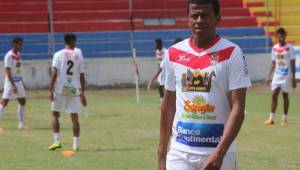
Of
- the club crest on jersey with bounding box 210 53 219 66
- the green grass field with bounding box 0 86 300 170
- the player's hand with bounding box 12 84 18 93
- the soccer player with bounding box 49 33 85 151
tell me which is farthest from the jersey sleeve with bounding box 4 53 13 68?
the club crest on jersey with bounding box 210 53 219 66

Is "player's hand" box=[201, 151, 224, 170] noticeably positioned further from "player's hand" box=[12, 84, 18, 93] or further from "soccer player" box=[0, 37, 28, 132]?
"player's hand" box=[12, 84, 18, 93]

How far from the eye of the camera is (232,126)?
18.4 ft

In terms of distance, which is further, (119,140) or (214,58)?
(119,140)

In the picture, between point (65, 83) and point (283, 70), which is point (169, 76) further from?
point (283, 70)

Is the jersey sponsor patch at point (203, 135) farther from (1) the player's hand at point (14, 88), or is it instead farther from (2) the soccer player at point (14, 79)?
(1) the player's hand at point (14, 88)

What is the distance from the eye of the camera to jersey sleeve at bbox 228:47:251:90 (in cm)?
568

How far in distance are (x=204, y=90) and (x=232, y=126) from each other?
39cm

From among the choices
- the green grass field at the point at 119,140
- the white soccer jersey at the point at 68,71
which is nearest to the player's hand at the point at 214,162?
the green grass field at the point at 119,140

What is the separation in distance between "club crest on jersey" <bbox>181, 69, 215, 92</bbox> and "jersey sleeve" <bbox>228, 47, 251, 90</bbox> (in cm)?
15

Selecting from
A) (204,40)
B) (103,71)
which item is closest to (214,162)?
(204,40)

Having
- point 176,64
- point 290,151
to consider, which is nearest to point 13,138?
point 290,151

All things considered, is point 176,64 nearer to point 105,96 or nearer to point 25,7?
point 105,96

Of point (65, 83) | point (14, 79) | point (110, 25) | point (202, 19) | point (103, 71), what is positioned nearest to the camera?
point (202, 19)

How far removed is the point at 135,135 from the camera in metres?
16.9
